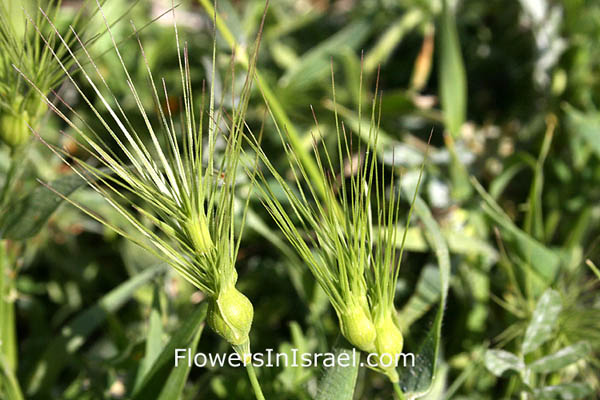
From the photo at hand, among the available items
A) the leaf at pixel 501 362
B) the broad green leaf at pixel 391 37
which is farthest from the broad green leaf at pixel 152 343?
the broad green leaf at pixel 391 37

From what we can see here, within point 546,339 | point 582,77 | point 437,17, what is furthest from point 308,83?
point 546,339

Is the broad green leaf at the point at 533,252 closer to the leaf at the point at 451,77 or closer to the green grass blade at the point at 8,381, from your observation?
the leaf at the point at 451,77

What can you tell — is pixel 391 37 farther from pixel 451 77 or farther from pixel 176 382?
pixel 176 382

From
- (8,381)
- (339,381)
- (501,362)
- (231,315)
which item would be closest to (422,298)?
(501,362)

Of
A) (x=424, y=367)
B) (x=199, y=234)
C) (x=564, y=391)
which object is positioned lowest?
(x=564, y=391)

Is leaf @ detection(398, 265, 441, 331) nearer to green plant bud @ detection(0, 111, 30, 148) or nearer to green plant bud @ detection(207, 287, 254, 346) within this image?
green plant bud @ detection(207, 287, 254, 346)

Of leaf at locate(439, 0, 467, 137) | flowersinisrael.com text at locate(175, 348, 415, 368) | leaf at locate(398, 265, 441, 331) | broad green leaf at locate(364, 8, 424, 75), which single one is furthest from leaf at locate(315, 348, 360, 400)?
broad green leaf at locate(364, 8, 424, 75)
